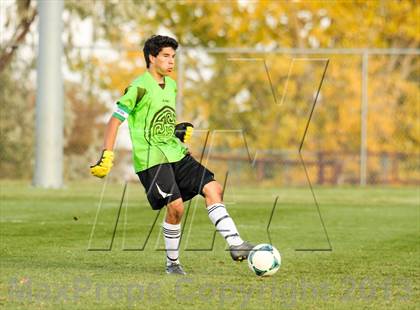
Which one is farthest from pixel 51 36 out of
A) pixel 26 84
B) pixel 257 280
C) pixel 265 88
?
pixel 257 280

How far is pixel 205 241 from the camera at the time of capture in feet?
38.7

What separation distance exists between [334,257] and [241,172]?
52.2ft

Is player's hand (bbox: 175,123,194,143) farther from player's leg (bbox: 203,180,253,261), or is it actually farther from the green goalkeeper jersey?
player's leg (bbox: 203,180,253,261)

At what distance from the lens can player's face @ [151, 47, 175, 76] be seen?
897cm

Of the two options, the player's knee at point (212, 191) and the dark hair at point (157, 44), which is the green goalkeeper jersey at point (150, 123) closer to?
the dark hair at point (157, 44)

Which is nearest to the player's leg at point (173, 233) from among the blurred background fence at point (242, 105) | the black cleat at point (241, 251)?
Result: the black cleat at point (241, 251)

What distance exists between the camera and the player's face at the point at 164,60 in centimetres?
897

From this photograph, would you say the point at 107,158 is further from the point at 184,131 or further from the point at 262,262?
the point at 262,262

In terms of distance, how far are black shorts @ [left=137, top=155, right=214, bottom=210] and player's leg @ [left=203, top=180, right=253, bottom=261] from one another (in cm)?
7

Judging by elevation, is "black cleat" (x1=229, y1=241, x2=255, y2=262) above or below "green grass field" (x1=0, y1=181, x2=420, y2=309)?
above

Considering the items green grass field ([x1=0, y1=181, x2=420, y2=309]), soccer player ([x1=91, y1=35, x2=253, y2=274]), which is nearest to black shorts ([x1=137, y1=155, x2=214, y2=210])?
soccer player ([x1=91, y1=35, x2=253, y2=274])

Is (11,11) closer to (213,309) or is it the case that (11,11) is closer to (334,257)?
(334,257)

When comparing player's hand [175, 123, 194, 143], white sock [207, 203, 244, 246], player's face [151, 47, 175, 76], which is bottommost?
white sock [207, 203, 244, 246]

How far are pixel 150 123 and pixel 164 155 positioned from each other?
0.27 meters
